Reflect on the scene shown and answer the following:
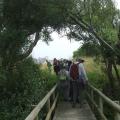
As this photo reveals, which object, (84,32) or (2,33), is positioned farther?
(84,32)

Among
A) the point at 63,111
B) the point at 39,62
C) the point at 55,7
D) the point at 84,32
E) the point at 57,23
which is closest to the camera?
the point at 63,111

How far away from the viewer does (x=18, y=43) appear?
61.6ft

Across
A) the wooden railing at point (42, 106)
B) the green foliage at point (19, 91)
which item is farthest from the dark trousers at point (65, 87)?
the wooden railing at point (42, 106)

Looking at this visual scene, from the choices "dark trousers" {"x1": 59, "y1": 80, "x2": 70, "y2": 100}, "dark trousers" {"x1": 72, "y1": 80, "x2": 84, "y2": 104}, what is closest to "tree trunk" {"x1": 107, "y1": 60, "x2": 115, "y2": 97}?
"dark trousers" {"x1": 59, "y1": 80, "x2": 70, "y2": 100}

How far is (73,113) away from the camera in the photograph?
53.4 feet

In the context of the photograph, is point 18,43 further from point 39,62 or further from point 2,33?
point 39,62

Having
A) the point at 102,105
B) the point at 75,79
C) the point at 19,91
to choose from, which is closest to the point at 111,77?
the point at 19,91

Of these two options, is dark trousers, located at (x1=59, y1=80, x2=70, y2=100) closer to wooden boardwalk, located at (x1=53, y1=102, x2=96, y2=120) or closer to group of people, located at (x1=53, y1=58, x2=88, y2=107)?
group of people, located at (x1=53, y1=58, x2=88, y2=107)

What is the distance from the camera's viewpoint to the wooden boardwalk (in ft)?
49.5

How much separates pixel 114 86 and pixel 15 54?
1256 cm

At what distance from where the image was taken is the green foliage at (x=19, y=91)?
2052 centimetres

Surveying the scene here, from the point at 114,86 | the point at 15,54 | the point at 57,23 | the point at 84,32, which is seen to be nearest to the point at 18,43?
the point at 15,54

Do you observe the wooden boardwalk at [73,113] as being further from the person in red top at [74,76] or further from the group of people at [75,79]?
the person in red top at [74,76]

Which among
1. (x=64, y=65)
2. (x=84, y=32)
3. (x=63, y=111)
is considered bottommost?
(x=63, y=111)
